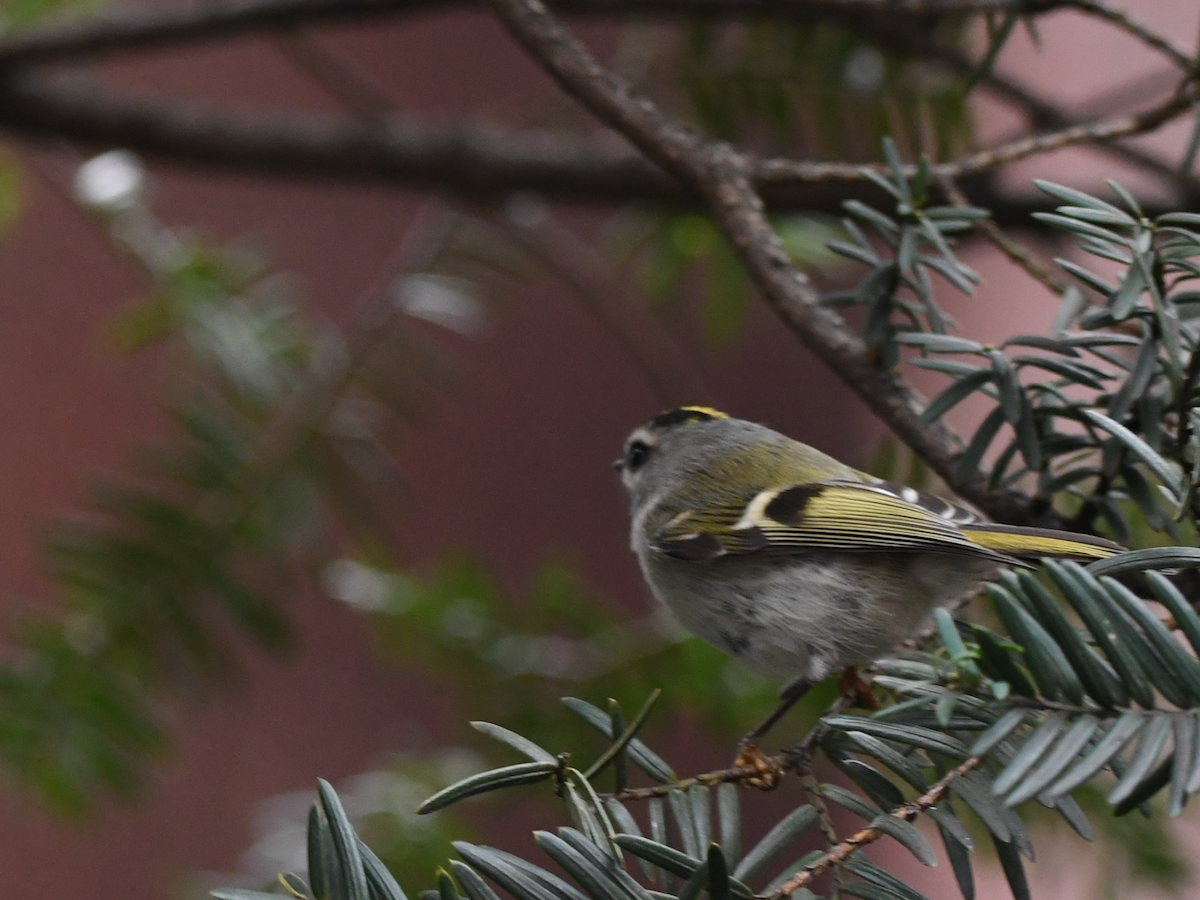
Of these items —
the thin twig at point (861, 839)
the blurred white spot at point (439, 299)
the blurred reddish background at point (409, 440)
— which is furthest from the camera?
the blurred reddish background at point (409, 440)

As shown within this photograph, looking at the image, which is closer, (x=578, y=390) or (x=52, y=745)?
(x=52, y=745)

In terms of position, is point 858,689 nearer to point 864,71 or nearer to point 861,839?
point 861,839

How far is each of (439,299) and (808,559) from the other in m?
0.58

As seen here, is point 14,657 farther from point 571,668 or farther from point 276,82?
point 276,82

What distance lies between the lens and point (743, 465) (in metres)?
0.80

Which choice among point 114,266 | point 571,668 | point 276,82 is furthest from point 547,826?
point 276,82

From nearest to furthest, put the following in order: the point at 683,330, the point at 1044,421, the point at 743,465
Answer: the point at 1044,421 < the point at 743,465 < the point at 683,330

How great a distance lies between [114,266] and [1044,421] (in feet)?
5.47

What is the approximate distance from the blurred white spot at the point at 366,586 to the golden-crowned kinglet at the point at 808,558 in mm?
292

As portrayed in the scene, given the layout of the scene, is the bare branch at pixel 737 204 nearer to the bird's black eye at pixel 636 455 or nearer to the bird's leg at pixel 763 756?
the bird's leg at pixel 763 756

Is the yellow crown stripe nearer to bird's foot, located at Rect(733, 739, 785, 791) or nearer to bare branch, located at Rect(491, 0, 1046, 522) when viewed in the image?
bare branch, located at Rect(491, 0, 1046, 522)

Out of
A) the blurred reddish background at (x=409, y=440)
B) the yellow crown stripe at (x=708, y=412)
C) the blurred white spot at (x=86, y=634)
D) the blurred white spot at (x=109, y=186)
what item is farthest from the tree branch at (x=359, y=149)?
the blurred white spot at (x=86, y=634)

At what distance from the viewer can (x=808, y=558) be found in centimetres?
67

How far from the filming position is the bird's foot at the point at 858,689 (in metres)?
0.63
